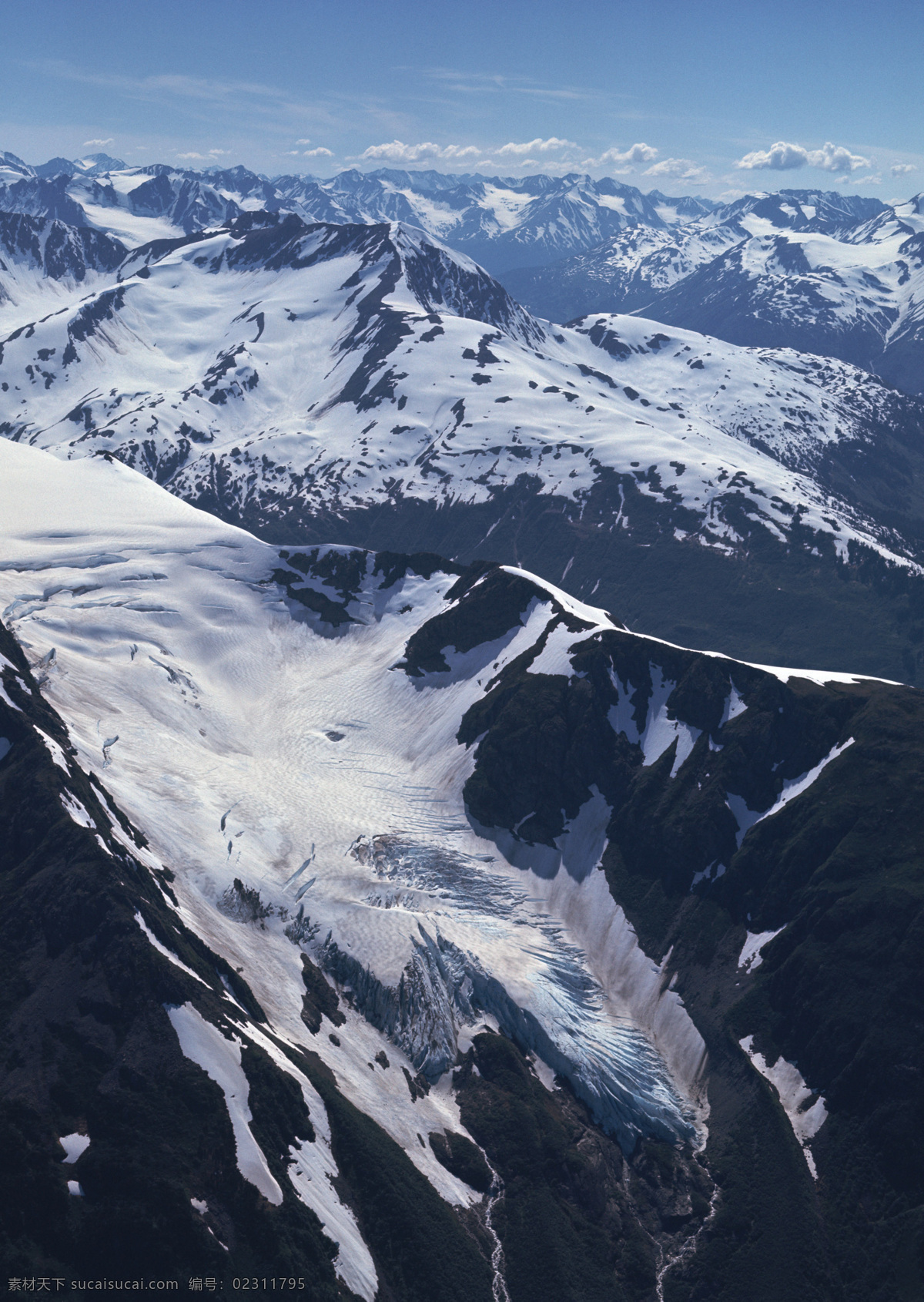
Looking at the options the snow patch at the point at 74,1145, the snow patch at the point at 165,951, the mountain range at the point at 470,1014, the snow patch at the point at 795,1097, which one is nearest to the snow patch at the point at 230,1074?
the mountain range at the point at 470,1014

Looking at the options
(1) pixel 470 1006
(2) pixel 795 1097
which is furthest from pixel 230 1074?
(2) pixel 795 1097

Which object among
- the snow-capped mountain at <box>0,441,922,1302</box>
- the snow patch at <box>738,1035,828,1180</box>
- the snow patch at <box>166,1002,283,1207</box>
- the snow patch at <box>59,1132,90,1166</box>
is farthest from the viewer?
the snow patch at <box>738,1035,828,1180</box>

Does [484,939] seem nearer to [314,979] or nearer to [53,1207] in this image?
[314,979]

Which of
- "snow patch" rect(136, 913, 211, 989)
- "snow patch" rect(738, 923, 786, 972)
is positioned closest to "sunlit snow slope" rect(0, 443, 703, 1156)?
"snow patch" rect(738, 923, 786, 972)

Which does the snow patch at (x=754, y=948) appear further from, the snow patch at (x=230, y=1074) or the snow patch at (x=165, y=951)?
the snow patch at (x=165, y=951)

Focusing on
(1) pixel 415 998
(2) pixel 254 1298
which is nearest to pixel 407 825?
(1) pixel 415 998

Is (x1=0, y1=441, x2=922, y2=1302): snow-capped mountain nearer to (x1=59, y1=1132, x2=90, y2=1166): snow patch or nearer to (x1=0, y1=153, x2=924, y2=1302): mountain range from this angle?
(x1=0, y1=153, x2=924, y2=1302): mountain range

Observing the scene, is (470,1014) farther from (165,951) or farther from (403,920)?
(165,951)

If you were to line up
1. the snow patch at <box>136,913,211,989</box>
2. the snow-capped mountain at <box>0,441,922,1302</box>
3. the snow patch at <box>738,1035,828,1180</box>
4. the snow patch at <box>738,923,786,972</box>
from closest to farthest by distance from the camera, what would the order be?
the snow-capped mountain at <box>0,441,922,1302</box>
the snow patch at <box>136,913,211,989</box>
the snow patch at <box>738,1035,828,1180</box>
the snow patch at <box>738,923,786,972</box>
